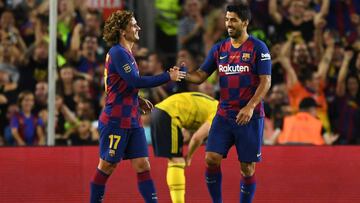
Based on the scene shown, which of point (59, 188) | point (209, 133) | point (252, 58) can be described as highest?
point (252, 58)

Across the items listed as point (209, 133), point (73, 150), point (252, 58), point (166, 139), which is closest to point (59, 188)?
point (73, 150)

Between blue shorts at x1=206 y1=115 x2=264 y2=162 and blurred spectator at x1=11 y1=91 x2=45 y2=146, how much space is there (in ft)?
13.3

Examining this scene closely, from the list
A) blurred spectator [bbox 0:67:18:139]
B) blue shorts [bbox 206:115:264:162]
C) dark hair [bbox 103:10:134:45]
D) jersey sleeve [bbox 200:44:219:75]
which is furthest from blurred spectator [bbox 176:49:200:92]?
dark hair [bbox 103:10:134:45]

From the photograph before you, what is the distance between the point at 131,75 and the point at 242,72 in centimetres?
97

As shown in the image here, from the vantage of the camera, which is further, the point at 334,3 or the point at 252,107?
the point at 334,3

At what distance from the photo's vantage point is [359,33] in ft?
43.5

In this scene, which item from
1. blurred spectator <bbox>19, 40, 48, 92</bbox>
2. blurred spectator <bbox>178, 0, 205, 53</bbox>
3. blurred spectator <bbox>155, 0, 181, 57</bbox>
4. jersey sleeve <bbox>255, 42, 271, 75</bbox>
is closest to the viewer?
A: jersey sleeve <bbox>255, 42, 271, 75</bbox>

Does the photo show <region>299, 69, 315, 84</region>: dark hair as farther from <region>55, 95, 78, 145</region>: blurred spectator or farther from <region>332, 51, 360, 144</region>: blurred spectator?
<region>55, 95, 78, 145</region>: blurred spectator

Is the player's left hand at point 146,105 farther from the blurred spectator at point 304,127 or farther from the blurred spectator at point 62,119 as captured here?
the blurred spectator at point 62,119

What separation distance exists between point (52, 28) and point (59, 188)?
5.65ft

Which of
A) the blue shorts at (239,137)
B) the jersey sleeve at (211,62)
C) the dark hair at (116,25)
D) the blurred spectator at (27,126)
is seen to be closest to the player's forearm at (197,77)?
the jersey sleeve at (211,62)

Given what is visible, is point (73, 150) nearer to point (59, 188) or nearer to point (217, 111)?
point (59, 188)

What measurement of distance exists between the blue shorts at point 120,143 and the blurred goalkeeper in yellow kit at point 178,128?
34.4 inches

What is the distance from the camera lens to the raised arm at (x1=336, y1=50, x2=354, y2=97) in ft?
42.2
